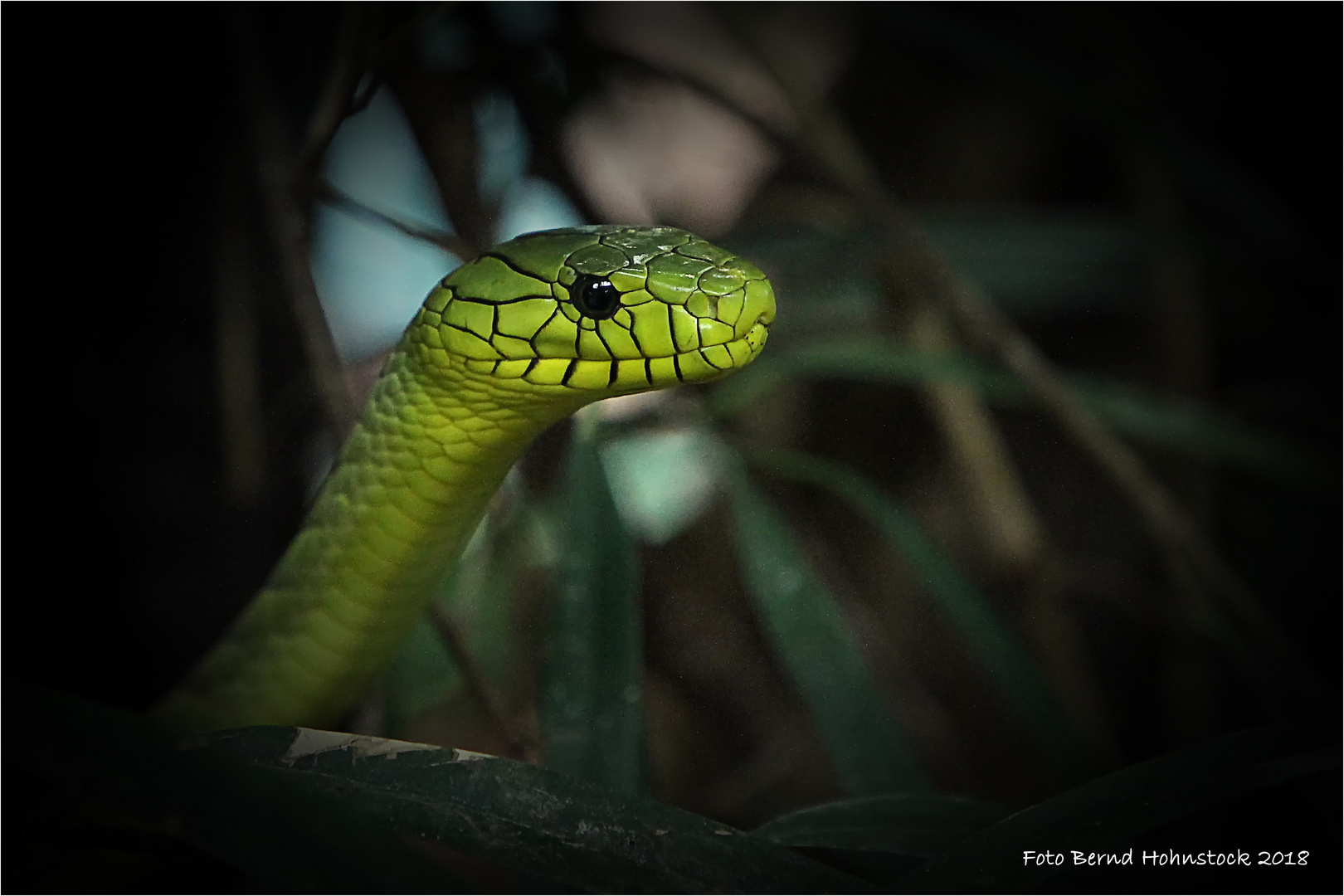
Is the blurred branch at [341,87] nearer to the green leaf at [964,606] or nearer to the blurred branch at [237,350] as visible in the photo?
the blurred branch at [237,350]

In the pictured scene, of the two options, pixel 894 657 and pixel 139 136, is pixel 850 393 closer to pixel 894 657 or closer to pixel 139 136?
pixel 894 657

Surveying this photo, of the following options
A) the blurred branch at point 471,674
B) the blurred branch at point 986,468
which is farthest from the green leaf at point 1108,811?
the blurred branch at point 471,674

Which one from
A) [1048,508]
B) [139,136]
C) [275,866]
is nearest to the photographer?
[275,866]

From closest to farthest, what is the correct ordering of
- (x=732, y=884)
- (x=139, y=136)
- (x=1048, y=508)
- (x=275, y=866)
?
(x=275, y=866)
(x=732, y=884)
(x=139, y=136)
(x=1048, y=508)

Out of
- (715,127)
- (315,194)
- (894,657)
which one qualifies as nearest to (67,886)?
(315,194)

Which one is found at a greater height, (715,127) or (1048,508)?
(715,127)

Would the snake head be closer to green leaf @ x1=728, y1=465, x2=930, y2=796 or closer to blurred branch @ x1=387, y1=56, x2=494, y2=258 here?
blurred branch @ x1=387, y1=56, x2=494, y2=258

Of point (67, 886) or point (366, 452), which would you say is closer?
point (67, 886)
